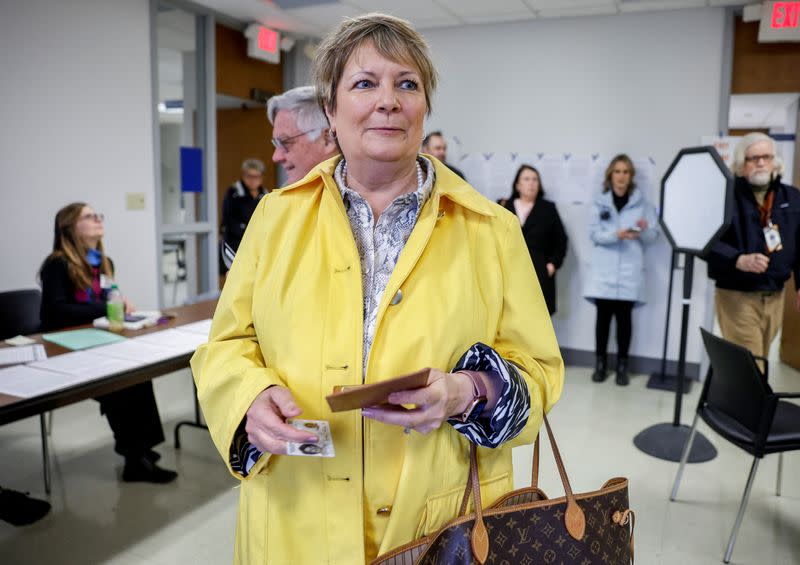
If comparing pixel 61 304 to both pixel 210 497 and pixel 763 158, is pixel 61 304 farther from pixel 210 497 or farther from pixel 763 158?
pixel 763 158

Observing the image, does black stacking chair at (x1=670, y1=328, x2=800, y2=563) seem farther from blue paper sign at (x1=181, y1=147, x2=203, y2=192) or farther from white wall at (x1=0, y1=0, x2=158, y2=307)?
blue paper sign at (x1=181, y1=147, x2=203, y2=192)

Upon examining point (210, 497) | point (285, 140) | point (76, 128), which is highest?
point (76, 128)

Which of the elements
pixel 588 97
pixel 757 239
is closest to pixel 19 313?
pixel 757 239

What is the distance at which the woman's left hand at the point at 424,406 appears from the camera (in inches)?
35.6

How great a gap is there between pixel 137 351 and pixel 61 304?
95 centimetres

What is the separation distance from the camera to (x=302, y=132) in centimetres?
184

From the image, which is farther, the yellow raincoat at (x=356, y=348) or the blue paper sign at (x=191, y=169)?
the blue paper sign at (x=191, y=169)

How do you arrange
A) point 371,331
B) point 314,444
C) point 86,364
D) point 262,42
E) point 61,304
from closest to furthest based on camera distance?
point 314,444 → point 371,331 → point 86,364 → point 61,304 → point 262,42

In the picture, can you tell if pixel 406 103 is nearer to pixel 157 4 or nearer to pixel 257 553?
pixel 257 553

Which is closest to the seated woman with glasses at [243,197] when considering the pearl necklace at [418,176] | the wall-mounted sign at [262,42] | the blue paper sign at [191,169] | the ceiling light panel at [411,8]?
the blue paper sign at [191,169]

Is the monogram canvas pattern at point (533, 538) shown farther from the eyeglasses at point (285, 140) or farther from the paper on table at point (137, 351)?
the paper on table at point (137, 351)

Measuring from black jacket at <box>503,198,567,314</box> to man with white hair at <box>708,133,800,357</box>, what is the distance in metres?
1.59

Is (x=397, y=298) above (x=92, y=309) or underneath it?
above

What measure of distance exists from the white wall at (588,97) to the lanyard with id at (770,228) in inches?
59.7
